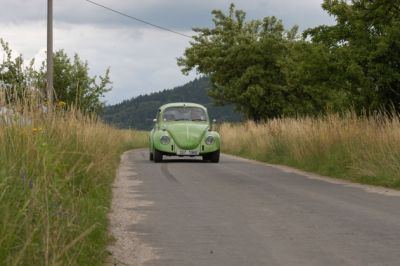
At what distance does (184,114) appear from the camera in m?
23.7

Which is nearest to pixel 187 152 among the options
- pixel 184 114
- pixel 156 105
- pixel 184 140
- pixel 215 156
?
pixel 184 140

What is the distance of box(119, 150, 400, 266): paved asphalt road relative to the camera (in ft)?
20.9

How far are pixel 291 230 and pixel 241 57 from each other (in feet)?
147

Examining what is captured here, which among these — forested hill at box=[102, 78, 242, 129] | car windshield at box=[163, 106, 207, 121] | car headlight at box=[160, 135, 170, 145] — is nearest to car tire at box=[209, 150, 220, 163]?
car headlight at box=[160, 135, 170, 145]

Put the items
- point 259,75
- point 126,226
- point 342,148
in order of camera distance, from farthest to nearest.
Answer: point 259,75 < point 342,148 < point 126,226

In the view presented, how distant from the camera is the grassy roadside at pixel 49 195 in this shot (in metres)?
4.59

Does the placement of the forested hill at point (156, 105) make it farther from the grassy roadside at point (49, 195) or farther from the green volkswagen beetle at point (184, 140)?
the grassy roadside at point (49, 195)

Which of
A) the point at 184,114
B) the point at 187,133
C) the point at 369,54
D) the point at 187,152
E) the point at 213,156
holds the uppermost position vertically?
the point at 369,54

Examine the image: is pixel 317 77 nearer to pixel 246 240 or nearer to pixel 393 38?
pixel 393 38

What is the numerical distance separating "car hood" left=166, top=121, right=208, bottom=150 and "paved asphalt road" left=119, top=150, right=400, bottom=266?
7788mm

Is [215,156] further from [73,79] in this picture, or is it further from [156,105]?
[156,105]

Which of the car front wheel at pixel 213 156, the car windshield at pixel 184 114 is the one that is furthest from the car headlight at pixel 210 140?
the car windshield at pixel 184 114

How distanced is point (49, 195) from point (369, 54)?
20.7 metres

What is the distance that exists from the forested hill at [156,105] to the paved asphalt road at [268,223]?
11150cm
